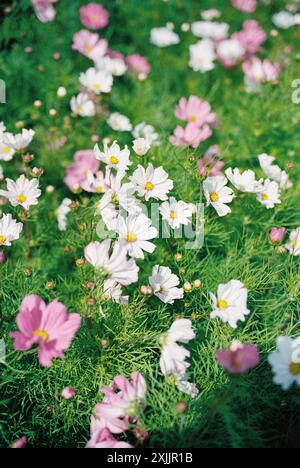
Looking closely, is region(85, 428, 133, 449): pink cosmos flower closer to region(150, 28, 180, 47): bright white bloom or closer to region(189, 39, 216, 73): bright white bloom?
region(189, 39, 216, 73): bright white bloom

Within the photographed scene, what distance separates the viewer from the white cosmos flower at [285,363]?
122 cm

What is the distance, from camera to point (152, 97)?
2.33 meters

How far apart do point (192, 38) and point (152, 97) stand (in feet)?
2.02

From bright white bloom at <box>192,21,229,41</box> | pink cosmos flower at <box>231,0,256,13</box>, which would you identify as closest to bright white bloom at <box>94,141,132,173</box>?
bright white bloom at <box>192,21,229,41</box>

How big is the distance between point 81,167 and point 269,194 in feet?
2.70

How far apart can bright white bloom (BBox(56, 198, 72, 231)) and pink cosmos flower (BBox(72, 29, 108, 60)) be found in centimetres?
82

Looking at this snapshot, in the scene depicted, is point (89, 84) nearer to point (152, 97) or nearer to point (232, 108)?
point (152, 97)

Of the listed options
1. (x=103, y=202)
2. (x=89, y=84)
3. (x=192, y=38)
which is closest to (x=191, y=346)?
(x=103, y=202)

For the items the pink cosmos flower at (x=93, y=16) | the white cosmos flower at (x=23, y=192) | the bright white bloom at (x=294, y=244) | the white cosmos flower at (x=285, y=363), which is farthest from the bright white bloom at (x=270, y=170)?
the pink cosmos flower at (x=93, y=16)

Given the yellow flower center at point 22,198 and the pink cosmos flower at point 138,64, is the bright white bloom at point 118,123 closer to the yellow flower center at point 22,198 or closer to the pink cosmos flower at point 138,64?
the pink cosmos flower at point 138,64

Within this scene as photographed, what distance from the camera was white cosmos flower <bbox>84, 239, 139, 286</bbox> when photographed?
1262 mm

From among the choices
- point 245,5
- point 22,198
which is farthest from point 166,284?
point 245,5

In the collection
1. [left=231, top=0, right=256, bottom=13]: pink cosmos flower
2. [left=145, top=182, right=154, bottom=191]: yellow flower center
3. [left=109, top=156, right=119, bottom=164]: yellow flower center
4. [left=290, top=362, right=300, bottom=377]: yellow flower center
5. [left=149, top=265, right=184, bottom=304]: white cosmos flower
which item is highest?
[left=231, top=0, right=256, bottom=13]: pink cosmos flower

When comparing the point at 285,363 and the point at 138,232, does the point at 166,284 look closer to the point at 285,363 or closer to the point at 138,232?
the point at 138,232
